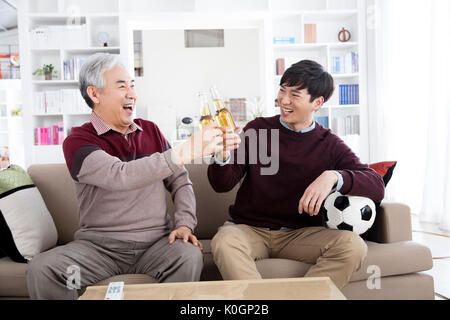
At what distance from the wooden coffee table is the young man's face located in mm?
799

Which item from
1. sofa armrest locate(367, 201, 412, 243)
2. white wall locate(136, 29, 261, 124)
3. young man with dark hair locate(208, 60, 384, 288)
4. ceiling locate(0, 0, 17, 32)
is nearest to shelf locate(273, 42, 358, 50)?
white wall locate(136, 29, 261, 124)

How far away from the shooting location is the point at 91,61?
1563mm

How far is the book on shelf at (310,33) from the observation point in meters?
5.02

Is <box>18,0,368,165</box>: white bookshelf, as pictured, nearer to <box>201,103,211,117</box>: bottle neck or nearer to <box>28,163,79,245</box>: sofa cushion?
<box>28,163,79,245</box>: sofa cushion

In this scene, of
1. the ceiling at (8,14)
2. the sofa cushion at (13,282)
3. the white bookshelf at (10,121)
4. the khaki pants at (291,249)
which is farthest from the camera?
the white bookshelf at (10,121)

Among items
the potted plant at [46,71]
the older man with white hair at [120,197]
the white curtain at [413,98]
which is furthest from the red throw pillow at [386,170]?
the potted plant at [46,71]

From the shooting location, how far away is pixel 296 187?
1669 mm

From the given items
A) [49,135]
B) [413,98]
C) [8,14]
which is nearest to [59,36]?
[49,135]

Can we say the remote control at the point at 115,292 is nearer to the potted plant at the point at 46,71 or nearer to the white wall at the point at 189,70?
the potted plant at the point at 46,71

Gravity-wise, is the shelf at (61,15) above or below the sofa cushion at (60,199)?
above

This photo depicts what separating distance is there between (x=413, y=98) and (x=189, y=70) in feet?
13.0

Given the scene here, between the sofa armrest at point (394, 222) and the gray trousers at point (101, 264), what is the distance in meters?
0.76

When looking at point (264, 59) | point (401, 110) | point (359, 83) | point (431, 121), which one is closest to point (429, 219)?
point (431, 121)

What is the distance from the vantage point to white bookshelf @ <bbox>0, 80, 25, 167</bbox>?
9297mm
